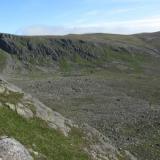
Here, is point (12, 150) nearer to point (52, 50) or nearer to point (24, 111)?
point (24, 111)

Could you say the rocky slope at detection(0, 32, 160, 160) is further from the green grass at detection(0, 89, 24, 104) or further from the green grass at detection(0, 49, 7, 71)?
the green grass at detection(0, 89, 24, 104)

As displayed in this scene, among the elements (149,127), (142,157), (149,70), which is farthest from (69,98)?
(149,70)

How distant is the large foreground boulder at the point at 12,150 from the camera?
2150 centimetres

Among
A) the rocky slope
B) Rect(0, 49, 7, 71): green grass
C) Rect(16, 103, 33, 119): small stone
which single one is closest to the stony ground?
the rocky slope

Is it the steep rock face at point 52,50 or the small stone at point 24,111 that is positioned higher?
the small stone at point 24,111

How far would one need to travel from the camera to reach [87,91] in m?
102

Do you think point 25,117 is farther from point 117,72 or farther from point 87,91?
point 117,72

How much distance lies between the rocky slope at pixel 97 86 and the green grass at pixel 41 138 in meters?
1.53

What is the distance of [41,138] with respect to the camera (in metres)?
26.3

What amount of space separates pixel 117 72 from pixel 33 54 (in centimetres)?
3733

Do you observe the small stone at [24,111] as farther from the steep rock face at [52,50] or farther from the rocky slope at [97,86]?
the steep rock face at [52,50]

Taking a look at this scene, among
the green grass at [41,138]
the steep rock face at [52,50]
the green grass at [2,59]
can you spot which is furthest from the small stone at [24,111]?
the steep rock face at [52,50]

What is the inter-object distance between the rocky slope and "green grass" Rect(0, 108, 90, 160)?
1526 mm

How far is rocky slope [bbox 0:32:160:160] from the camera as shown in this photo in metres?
51.4
